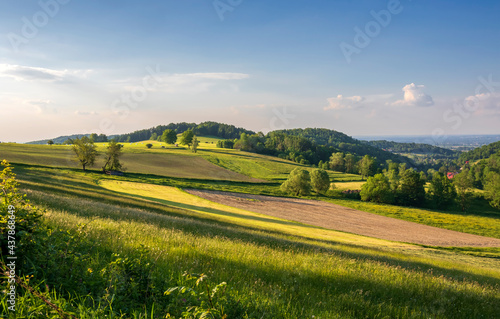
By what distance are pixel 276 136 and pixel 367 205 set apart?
116 m

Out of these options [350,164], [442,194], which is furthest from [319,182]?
[350,164]

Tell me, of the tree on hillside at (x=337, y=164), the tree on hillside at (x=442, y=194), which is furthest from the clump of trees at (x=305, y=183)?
the tree on hillside at (x=337, y=164)

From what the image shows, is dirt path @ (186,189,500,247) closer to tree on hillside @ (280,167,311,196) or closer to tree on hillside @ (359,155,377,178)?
tree on hillside @ (280,167,311,196)

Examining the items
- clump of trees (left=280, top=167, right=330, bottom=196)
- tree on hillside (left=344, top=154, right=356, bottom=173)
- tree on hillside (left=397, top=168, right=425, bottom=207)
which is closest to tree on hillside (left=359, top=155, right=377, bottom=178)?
tree on hillside (left=344, top=154, right=356, bottom=173)

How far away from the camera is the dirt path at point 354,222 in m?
43.7

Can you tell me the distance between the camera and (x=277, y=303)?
409cm

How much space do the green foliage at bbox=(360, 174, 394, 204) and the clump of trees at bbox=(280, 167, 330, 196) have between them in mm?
11268

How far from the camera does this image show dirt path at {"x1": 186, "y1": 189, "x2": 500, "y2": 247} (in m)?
43.7

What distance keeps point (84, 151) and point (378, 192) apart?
80327 millimetres

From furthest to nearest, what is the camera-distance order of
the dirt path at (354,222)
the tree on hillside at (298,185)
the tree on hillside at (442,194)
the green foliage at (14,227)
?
the tree on hillside at (442,194) → the tree on hillside at (298,185) → the dirt path at (354,222) → the green foliage at (14,227)

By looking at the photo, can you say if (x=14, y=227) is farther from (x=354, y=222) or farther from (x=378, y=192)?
(x=378, y=192)

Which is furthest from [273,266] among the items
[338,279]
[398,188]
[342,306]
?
Answer: [398,188]

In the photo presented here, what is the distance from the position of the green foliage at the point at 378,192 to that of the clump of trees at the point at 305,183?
11268 millimetres

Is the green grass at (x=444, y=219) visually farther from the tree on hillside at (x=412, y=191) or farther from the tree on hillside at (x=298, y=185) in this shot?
the tree on hillside at (x=412, y=191)
